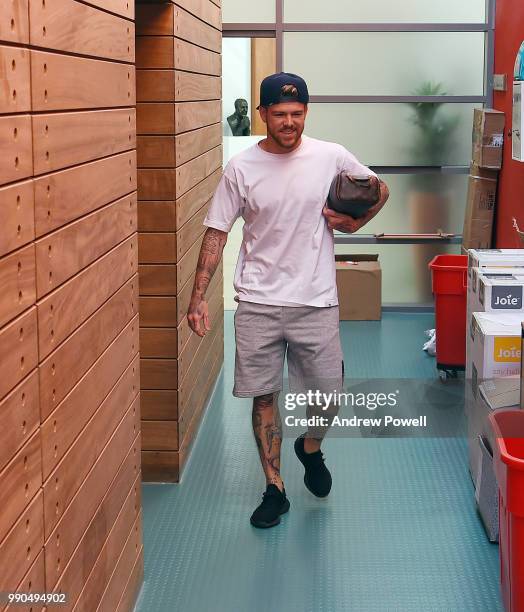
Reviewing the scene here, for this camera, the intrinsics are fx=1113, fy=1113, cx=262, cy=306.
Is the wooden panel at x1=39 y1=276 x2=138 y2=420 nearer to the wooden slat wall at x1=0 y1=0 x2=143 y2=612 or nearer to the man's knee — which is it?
the wooden slat wall at x1=0 y1=0 x2=143 y2=612

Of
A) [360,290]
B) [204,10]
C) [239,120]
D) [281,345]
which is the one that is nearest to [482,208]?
[360,290]

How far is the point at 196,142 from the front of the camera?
5.37 metres

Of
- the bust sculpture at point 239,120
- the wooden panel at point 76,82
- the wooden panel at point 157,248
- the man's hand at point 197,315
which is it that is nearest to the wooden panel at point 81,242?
the wooden panel at point 76,82

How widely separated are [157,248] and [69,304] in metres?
2.14

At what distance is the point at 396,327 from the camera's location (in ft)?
27.2

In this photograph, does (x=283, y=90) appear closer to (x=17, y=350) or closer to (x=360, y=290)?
(x=17, y=350)

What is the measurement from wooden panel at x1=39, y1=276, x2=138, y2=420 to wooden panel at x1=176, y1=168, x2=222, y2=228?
1293 millimetres

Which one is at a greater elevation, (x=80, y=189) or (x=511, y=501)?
(x=80, y=189)

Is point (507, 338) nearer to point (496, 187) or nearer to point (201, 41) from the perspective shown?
point (201, 41)

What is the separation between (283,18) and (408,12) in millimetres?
963

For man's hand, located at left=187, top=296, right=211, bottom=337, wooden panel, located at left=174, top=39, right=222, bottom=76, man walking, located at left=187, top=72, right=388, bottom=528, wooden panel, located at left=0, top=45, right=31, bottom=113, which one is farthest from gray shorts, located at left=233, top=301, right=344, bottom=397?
wooden panel, located at left=0, top=45, right=31, bottom=113

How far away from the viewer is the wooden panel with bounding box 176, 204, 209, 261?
4.79 meters

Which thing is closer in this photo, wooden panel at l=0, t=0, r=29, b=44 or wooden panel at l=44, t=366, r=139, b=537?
wooden panel at l=0, t=0, r=29, b=44

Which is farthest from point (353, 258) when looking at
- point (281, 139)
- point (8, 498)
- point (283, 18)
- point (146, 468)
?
point (8, 498)
